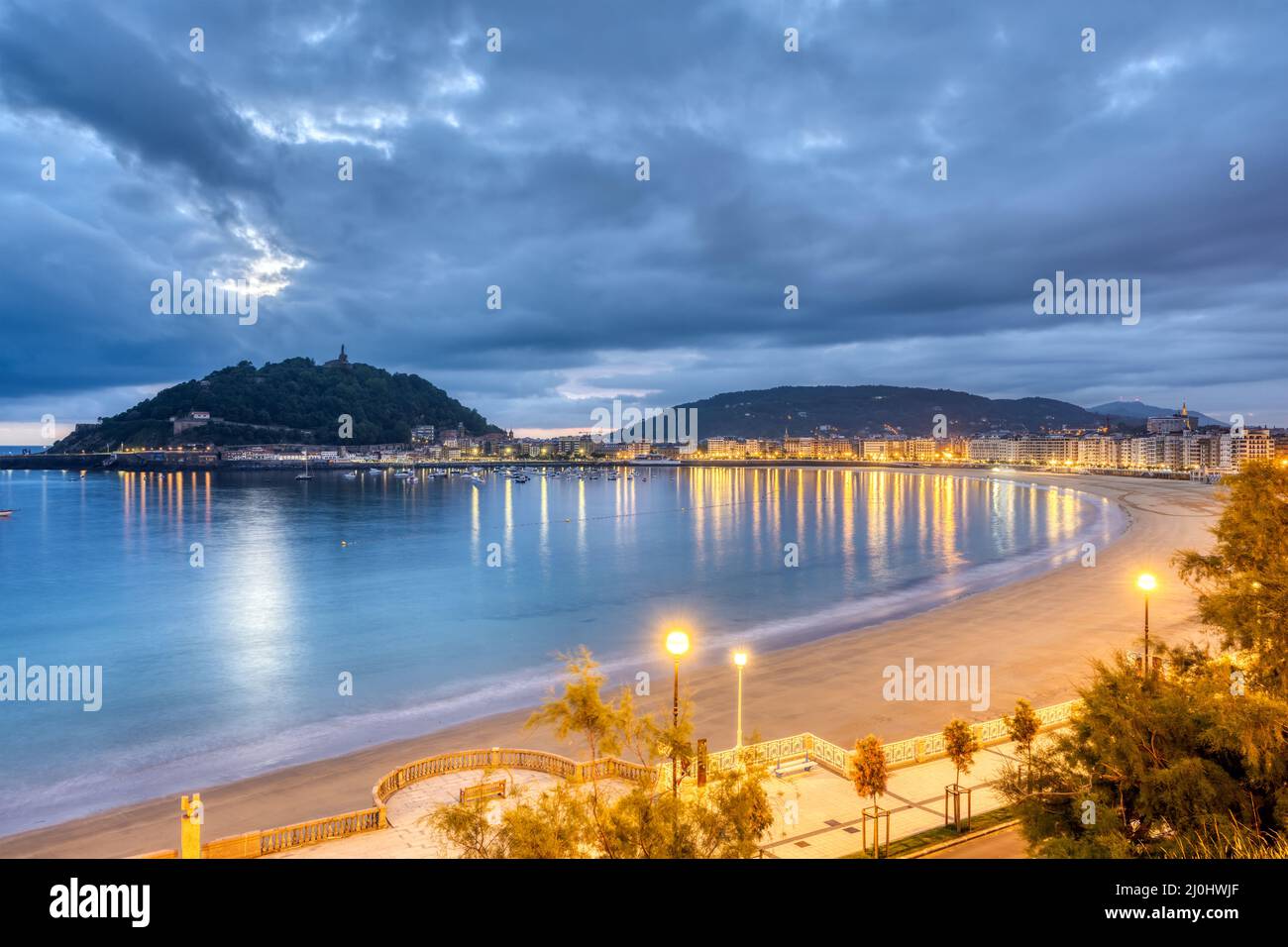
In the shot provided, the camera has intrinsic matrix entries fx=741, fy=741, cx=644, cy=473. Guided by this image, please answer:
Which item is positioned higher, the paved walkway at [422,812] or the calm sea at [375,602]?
the paved walkway at [422,812]

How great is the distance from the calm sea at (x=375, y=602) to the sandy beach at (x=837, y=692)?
5.13 ft

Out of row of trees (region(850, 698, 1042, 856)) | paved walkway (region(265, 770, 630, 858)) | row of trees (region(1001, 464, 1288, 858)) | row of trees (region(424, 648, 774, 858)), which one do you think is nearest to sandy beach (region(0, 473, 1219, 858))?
paved walkway (region(265, 770, 630, 858))

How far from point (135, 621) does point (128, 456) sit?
7614 inches

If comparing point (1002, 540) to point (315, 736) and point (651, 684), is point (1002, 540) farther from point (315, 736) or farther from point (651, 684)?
point (315, 736)

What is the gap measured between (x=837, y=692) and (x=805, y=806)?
9.58 meters

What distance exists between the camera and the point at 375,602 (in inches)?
1533

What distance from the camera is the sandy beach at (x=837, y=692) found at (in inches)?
590

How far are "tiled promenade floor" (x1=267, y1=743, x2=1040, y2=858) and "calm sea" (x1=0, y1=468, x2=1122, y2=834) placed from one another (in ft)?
26.6

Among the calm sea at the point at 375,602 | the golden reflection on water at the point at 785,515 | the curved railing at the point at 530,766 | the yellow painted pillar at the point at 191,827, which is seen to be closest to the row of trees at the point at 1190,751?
the curved railing at the point at 530,766

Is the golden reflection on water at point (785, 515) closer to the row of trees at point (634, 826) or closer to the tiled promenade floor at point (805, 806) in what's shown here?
the tiled promenade floor at point (805, 806)

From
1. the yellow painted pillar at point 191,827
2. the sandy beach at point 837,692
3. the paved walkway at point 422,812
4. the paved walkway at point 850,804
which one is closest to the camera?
the yellow painted pillar at point 191,827

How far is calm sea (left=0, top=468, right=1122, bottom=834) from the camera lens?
20750mm

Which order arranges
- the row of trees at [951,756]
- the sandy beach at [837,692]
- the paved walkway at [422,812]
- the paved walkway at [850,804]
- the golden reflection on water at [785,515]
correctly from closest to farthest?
the paved walkway at [422,812] → the paved walkway at [850,804] → the row of trees at [951,756] → the sandy beach at [837,692] → the golden reflection on water at [785,515]
